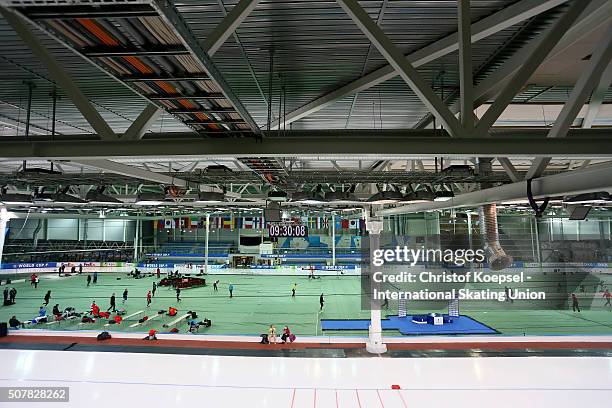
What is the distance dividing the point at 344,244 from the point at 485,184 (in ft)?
118

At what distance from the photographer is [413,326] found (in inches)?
679

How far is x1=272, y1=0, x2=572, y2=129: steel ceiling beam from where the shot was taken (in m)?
3.63

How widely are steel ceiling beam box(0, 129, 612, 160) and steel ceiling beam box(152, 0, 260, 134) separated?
94 centimetres

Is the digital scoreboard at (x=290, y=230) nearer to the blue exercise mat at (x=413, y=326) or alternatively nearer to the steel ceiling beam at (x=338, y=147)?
the blue exercise mat at (x=413, y=326)

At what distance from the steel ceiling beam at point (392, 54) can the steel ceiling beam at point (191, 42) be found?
4.60ft

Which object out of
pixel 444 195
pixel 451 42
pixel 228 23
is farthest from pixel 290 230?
pixel 228 23

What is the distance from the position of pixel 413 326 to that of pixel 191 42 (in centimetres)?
1776

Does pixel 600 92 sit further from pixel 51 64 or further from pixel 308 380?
pixel 308 380

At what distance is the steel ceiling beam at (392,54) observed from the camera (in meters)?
3.27

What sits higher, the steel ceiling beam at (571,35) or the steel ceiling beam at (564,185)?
the steel ceiling beam at (571,35)

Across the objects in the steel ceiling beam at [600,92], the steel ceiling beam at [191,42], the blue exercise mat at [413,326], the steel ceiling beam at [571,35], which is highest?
the steel ceiling beam at [571,35]

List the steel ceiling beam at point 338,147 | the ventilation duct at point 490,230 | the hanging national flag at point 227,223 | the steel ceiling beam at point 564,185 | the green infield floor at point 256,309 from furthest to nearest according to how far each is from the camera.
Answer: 1. the hanging national flag at point 227,223
2. the green infield floor at point 256,309
3. the ventilation duct at point 490,230
4. the steel ceiling beam at point 564,185
5. the steel ceiling beam at point 338,147

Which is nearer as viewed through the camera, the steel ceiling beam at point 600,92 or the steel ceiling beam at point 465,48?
the steel ceiling beam at point 465,48

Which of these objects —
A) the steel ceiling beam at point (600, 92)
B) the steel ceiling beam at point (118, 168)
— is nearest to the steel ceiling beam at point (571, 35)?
the steel ceiling beam at point (600, 92)
